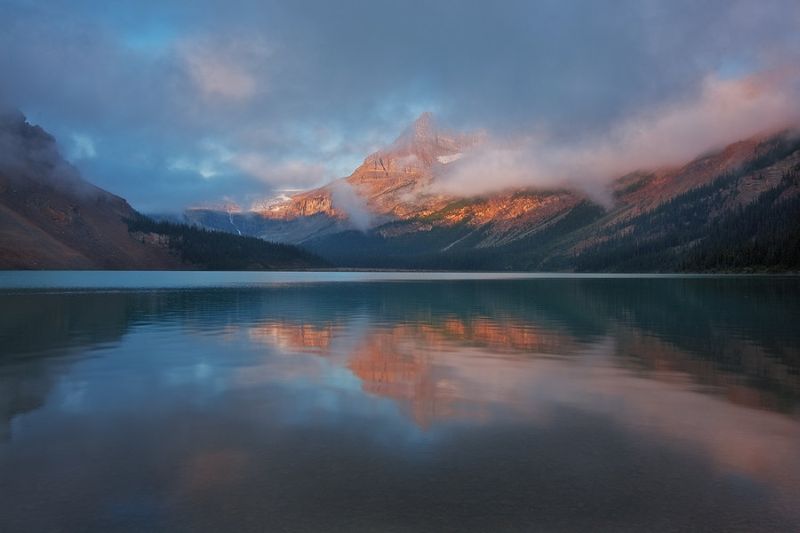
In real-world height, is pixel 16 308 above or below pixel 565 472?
above

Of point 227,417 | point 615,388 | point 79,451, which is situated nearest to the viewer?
point 79,451

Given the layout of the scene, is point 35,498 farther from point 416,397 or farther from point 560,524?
point 416,397

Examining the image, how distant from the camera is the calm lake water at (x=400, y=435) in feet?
37.5

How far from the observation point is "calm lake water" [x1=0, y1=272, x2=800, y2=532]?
1142 cm

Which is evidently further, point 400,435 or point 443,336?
point 443,336

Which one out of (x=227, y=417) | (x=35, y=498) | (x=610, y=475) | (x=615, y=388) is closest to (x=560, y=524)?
(x=610, y=475)

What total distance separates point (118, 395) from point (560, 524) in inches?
709

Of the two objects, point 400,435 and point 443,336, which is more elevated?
point 443,336

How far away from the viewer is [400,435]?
16.7 meters

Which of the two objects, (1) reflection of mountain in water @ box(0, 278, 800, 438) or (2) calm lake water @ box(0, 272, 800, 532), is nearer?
(2) calm lake water @ box(0, 272, 800, 532)

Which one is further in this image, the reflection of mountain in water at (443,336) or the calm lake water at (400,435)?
the reflection of mountain in water at (443,336)

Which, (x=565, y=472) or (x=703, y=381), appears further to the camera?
(x=703, y=381)

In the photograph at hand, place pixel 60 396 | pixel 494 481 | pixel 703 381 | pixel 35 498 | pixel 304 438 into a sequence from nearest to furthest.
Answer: pixel 35 498, pixel 494 481, pixel 304 438, pixel 60 396, pixel 703 381

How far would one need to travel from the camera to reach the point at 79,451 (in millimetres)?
15289
